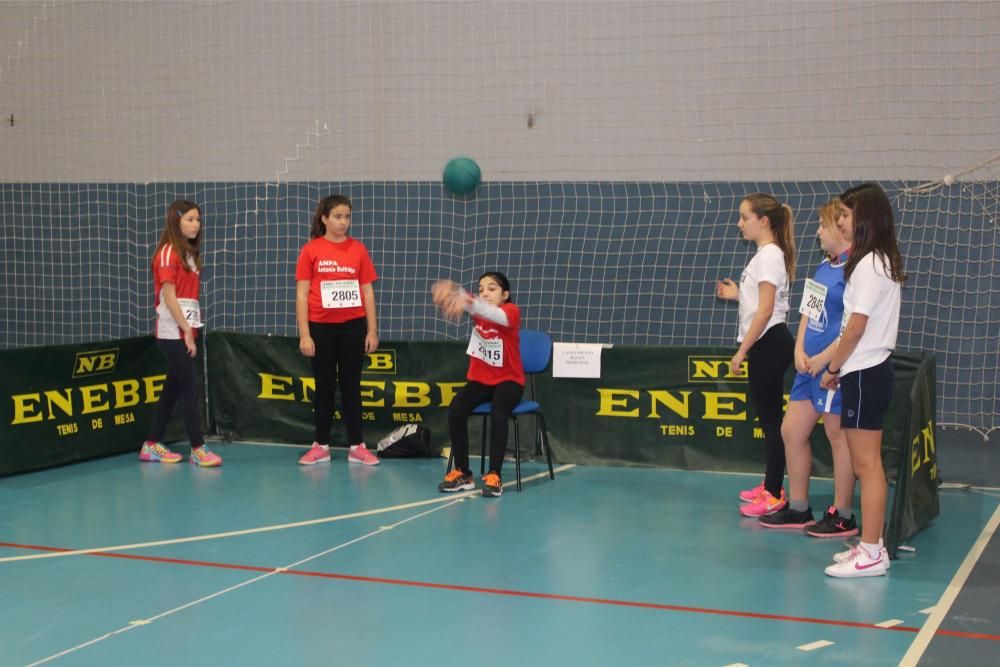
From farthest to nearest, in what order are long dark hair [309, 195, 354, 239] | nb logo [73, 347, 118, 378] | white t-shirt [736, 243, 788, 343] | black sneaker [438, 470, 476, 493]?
nb logo [73, 347, 118, 378]
long dark hair [309, 195, 354, 239]
black sneaker [438, 470, 476, 493]
white t-shirt [736, 243, 788, 343]

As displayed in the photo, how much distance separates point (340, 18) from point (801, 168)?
167 inches

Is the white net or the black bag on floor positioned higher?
the white net

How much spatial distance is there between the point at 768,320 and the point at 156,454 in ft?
13.5

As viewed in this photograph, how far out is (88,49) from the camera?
10562 millimetres

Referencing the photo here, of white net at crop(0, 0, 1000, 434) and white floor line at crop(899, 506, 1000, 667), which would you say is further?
white net at crop(0, 0, 1000, 434)

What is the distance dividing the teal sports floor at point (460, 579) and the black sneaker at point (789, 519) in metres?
0.11

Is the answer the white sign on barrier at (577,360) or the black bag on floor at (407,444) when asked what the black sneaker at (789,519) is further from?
the black bag on floor at (407,444)

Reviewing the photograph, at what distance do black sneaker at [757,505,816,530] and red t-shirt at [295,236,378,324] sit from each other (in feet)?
9.71

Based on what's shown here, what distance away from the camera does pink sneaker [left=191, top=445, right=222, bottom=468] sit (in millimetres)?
7051

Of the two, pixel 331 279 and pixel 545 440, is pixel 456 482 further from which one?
pixel 331 279

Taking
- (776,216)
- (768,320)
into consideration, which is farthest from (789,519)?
(776,216)

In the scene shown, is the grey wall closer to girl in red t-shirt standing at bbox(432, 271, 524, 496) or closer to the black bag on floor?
the black bag on floor

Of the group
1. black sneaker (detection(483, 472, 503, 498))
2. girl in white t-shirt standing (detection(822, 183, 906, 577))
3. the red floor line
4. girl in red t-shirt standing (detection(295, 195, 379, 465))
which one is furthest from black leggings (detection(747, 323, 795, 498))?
girl in red t-shirt standing (detection(295, 195, 379, 465))

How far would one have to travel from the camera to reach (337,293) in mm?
7000
